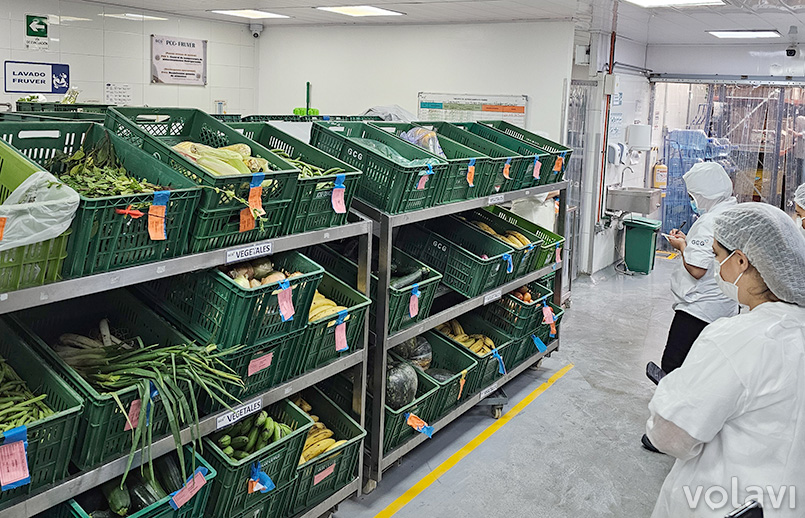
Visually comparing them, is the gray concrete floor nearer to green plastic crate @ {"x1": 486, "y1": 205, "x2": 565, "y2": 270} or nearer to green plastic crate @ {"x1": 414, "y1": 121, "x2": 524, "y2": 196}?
green plastic crate @ {"x1": 486, "y1": 205, "x2": 565, "y2": 270}

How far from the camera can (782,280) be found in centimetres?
240

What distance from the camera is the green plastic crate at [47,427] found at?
2.29 meters

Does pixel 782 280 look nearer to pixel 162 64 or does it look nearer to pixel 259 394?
pixel 259 394

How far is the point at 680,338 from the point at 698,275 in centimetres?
46

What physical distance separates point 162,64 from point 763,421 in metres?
8.32

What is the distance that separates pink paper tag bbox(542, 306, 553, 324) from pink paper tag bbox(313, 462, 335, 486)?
2.64m

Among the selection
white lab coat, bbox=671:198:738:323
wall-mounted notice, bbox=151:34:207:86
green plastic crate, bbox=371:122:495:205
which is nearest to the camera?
green plastic crate, bbox=371:122:495:205

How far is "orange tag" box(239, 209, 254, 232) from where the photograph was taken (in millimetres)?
2947

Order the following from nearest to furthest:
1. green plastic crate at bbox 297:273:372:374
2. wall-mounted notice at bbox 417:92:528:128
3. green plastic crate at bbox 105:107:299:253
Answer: green plastic crate at bbox 105:107:299:253 < green plastic crate at bbox 297:273:372:374 < wall-mounted notice at bbox 417:92:528:128

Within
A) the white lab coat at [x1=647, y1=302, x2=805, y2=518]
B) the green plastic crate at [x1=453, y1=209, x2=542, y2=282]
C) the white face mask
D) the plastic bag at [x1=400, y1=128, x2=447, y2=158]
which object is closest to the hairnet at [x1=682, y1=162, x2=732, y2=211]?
the green plastic crate at [x1=453, y1=209, x2=542, y2=282]

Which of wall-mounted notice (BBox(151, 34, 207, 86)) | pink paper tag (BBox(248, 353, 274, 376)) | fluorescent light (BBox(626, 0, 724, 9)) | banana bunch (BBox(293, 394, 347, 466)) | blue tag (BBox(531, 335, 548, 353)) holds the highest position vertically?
fluorescent light (BBox(626, 0, 724, 9))

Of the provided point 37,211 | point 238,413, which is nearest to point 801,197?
point 238,413

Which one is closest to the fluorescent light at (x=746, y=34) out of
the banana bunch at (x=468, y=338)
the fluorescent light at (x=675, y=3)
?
the fluorescent light at (x=675, y=3)

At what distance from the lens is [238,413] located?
3.05m
